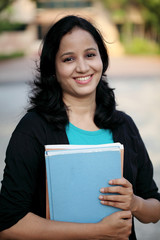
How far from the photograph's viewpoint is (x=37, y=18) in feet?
92.7

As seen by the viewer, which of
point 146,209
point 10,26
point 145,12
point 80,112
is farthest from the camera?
point 10,26

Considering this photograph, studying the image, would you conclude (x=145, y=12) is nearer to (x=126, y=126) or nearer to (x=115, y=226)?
(x=126, y=126)

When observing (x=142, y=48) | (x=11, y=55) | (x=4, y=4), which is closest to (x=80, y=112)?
(x=4, y=4)

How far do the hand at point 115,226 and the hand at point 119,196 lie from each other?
0.03m

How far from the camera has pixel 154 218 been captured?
140 centimetres

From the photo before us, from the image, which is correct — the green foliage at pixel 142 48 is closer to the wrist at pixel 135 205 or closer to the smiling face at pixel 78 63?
the smiling face at pixel 78 63

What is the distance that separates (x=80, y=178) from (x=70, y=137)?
0.26m

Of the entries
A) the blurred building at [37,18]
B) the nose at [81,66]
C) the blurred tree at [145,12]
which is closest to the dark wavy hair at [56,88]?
the nose at [81,66]

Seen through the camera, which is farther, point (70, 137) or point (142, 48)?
point (142, 48)

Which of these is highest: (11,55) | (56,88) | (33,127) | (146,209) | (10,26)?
(10,26)

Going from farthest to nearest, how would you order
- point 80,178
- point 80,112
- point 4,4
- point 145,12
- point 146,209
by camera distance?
point 145,12 → point 4,4 → point 80,112 → point 146,209 → point 80,178

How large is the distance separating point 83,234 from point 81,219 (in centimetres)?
5

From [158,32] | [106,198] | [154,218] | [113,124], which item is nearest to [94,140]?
[113,124]

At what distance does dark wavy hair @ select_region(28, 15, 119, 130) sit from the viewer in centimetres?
133
